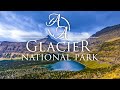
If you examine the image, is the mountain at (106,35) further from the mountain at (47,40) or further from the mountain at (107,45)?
the mountain at (47,40)

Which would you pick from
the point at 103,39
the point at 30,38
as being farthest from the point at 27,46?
the point at 103,39

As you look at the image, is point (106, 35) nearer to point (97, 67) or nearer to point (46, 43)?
point (97, 67)

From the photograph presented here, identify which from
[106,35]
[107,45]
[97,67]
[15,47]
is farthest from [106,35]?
[15,47]

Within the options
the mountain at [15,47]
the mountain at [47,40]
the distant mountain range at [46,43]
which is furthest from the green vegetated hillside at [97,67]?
the mountain at [47,40]

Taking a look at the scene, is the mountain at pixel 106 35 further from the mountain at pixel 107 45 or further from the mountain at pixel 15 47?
the mountain at pixel 15 47

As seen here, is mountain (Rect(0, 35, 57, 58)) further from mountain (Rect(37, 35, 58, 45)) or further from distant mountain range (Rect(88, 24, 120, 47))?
distant mountain range (Rect(88, 24, 120, 47))

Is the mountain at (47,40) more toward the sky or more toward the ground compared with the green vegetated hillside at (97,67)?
more toward the sky

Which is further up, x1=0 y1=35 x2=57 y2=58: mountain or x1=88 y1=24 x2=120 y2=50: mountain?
x1=88 y1=24 x2=120 y2=50: mountain

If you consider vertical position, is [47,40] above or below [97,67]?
above

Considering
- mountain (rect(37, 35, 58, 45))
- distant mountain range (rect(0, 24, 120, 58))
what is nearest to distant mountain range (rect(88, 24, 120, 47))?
distant mountain range (rect(0, 24, 120, 58))

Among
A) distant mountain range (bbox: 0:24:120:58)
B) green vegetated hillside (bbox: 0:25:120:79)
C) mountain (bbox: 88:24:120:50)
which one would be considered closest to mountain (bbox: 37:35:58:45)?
distant mountain range (bbox: 0:24:120:58)

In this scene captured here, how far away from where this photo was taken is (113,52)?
15953 millimetres

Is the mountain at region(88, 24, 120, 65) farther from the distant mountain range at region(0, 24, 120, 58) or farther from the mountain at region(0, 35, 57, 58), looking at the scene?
the mountain at region(0, 35, 57, 58)

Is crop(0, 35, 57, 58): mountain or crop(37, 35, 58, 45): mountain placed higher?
crop(37, 35, 58, 45): mountain
